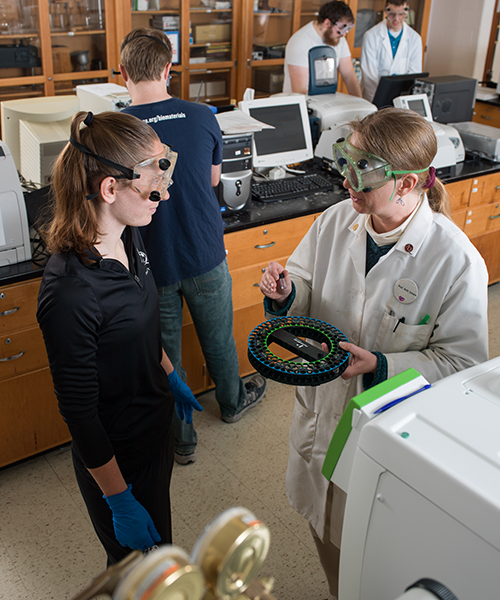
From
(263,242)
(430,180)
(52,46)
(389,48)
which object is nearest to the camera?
(430,180)

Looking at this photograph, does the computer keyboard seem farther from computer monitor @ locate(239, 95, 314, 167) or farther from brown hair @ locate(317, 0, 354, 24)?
brown hair @ locate(317, 0, 354, 24)

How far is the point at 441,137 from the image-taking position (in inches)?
130

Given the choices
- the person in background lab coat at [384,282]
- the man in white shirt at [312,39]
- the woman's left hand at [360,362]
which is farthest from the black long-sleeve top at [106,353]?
the man in white shirt at [312,39]

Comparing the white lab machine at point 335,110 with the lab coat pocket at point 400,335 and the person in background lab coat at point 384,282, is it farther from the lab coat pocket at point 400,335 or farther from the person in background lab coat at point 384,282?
the lab coat pocket at point 400,335

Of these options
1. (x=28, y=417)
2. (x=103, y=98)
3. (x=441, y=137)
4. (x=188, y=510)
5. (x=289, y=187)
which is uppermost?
(x=103, y=98)

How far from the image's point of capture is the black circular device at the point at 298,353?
4.00 ft

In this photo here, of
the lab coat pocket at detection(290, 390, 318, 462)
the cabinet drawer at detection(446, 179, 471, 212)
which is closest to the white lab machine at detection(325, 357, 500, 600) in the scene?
the lab coat pocket at detection(290, 390, 318, 462)

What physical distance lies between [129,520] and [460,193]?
111 inches

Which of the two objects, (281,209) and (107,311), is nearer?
(107,311)

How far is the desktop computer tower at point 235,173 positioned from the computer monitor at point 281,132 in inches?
12.3

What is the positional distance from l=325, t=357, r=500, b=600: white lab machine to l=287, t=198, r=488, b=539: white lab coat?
42 centimetres

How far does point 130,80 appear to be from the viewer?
205 centimetres

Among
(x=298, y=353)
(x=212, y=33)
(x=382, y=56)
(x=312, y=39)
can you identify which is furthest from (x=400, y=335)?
(x=212, y=33)

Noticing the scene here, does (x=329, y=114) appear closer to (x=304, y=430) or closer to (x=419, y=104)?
(x=419, y=104)
